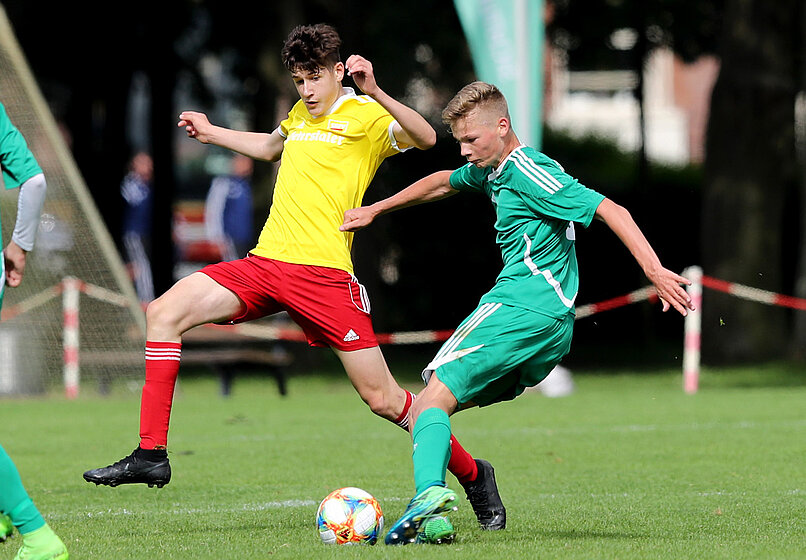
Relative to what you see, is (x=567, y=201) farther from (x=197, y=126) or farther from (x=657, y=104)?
(x=657, y=104)

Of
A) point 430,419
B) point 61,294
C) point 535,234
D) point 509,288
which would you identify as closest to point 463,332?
point 509,288

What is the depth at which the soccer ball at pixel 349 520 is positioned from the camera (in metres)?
6.65

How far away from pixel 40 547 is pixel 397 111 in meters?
2.87

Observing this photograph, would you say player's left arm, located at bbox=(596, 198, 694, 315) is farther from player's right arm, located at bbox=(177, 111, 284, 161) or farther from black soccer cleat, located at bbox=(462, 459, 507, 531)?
player's right arm, located at bbox=(177, 111, 284, 161)

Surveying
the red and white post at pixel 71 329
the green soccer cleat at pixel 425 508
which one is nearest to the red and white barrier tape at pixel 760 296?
the red and white post at pixel 71 329

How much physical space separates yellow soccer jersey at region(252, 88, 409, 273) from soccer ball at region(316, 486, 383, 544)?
4.33 feet

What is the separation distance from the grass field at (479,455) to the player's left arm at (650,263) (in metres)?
1.10

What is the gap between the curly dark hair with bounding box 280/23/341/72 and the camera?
7.43 meters

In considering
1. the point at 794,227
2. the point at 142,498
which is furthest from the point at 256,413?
the point at 794,227

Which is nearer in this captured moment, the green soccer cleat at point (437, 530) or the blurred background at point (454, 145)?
the green soccer cleat at point (437, 530)

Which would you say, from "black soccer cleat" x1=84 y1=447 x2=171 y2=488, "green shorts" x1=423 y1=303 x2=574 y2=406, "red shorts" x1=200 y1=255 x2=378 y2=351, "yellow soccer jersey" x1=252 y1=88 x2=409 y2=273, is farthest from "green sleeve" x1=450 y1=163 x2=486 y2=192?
"black soccer cleat" x1=84 y1=447 x2=171 y2=488

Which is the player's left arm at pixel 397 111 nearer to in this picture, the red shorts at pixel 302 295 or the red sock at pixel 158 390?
the red shorts at pixel 302 295

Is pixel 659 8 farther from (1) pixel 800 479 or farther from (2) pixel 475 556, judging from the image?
(2) pixel 475 556

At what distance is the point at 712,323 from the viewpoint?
65.8 ft
